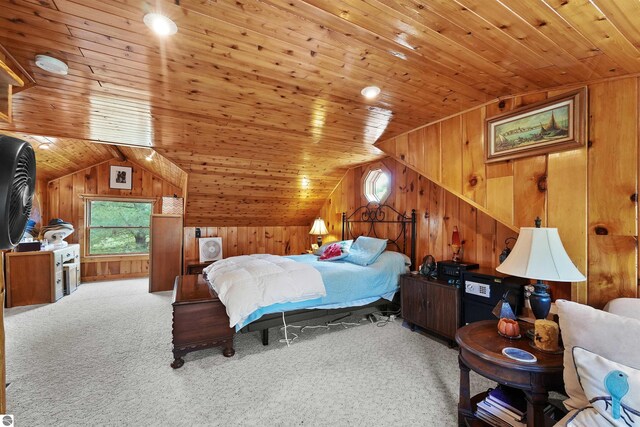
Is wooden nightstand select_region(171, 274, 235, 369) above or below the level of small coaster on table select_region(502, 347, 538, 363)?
below

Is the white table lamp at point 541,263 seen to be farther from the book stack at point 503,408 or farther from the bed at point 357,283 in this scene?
the bed at point 357,283

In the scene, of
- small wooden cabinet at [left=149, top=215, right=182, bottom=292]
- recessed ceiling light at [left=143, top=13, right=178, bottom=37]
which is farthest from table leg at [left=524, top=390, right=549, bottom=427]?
small wooden cabinet at [left=149, top=215, right=182, bottom=292]

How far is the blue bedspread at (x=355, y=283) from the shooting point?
10.0 ft

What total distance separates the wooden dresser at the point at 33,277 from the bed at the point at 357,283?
9.59 ft

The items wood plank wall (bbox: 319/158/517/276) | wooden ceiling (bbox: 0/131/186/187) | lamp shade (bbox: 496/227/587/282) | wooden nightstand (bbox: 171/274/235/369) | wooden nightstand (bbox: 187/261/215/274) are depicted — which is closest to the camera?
lamp shade (bbox: 496/227/587/282)

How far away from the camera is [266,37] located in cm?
164

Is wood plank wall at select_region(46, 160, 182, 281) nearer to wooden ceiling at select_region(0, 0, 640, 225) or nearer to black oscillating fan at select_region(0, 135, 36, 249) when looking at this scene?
wooden ceiling at select_region(0, 0, 640, 225)

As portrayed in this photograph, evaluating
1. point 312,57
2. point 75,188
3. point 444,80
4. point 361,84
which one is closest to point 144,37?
point 312,57

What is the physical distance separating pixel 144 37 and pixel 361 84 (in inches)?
57.3

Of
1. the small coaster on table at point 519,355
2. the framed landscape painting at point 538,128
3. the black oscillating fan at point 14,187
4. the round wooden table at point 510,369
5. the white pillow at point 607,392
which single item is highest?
the framed landscape painting at point 538,128

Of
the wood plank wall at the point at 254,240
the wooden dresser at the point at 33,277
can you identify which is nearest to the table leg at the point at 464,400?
the wood plank wall at the point at 254,240

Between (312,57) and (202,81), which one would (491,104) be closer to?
(312,57)

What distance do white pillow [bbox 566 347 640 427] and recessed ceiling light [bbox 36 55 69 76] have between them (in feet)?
10.9

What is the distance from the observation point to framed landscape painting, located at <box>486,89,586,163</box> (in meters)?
1.91
